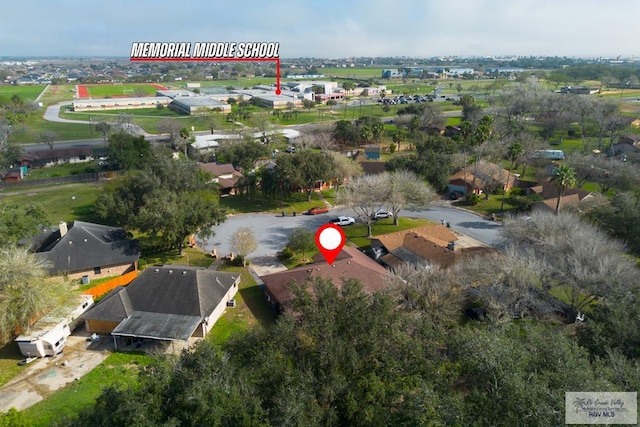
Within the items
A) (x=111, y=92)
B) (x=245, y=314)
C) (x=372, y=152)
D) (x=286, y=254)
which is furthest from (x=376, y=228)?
(x=111, y=92)

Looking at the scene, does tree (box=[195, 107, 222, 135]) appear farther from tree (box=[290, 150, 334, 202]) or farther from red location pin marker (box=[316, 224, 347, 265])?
red location pin marker (box=[316, 224, 347, 265])

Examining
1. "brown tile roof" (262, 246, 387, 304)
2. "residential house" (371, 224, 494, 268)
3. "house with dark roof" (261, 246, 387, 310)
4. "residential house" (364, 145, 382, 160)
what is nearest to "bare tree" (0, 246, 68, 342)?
"house with dark roof" (261, 246, 387, 310)

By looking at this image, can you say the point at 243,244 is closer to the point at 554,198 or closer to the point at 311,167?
the point at 311,167

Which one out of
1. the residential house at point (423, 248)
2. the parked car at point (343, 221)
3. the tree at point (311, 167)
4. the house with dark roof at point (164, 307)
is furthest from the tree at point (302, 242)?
the tree at point (311, 167)

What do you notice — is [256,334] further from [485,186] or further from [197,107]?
[197,107]

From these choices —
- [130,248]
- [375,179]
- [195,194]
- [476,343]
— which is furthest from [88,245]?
[476,343]

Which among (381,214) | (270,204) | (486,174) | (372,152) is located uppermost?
(486,174)
